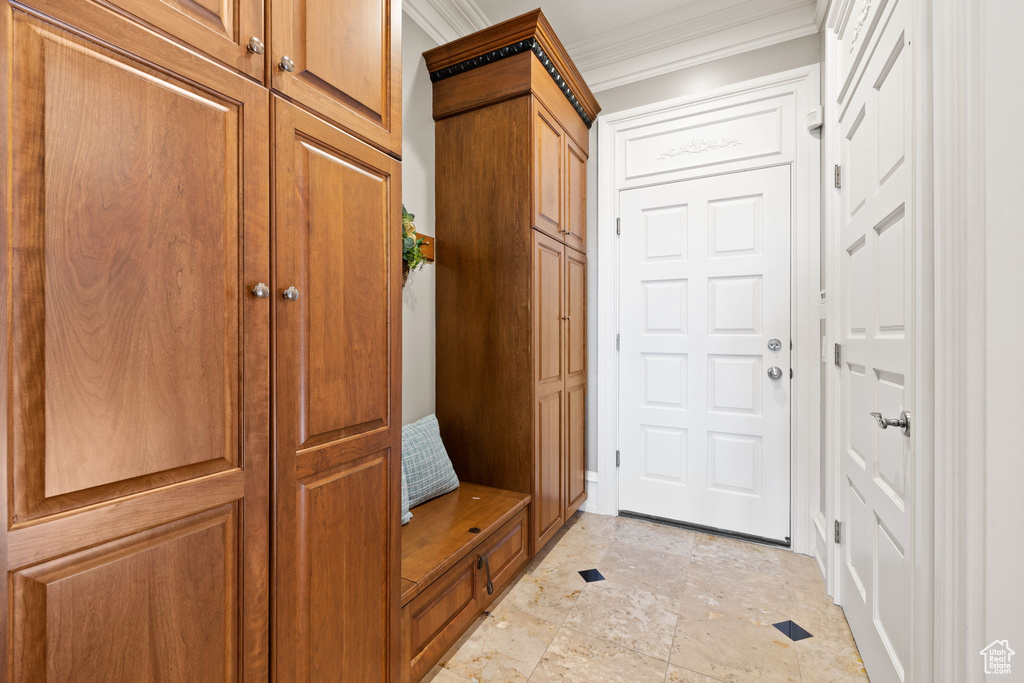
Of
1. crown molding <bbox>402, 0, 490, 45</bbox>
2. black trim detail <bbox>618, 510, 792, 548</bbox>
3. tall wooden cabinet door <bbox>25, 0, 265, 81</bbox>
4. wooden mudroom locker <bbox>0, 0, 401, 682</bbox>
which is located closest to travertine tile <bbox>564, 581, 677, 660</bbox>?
black trim detail <bbox>618, 510, 792, 548</bbox>

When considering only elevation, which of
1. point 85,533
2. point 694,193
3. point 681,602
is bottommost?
point 681,602

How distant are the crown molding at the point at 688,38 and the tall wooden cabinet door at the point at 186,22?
2.39 metres

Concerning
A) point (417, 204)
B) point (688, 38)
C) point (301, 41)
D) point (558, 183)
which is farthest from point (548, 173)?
point (301, 41)

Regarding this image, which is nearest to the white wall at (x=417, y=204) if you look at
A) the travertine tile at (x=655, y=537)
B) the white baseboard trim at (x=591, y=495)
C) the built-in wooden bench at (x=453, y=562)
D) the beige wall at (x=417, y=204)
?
the beige wall at (x=417, y=204)

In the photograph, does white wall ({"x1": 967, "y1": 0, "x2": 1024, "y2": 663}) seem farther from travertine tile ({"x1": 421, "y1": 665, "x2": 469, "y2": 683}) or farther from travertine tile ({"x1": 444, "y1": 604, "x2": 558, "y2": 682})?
travertine tile ({"x1": 421, "y1": 665, "x2": 469, "y2": 683})

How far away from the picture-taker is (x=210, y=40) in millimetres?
782

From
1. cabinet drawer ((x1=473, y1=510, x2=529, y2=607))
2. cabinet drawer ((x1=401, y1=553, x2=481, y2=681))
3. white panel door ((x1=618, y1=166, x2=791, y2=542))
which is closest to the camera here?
cabinet drawer ((x1=401, y1=553, x2=481, y2=681))

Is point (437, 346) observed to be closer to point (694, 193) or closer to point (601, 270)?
point (601, 270)

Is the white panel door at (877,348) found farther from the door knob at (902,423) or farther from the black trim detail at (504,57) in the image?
the black trim detail at (504,57)

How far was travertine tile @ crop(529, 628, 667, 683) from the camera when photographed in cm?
145

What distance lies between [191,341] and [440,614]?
1209mm

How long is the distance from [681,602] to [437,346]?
1.56m

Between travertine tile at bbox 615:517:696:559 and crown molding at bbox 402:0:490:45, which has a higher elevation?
crown molding at bbox 402:0:490:45

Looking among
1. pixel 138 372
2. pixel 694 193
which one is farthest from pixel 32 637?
pixel 694 193
